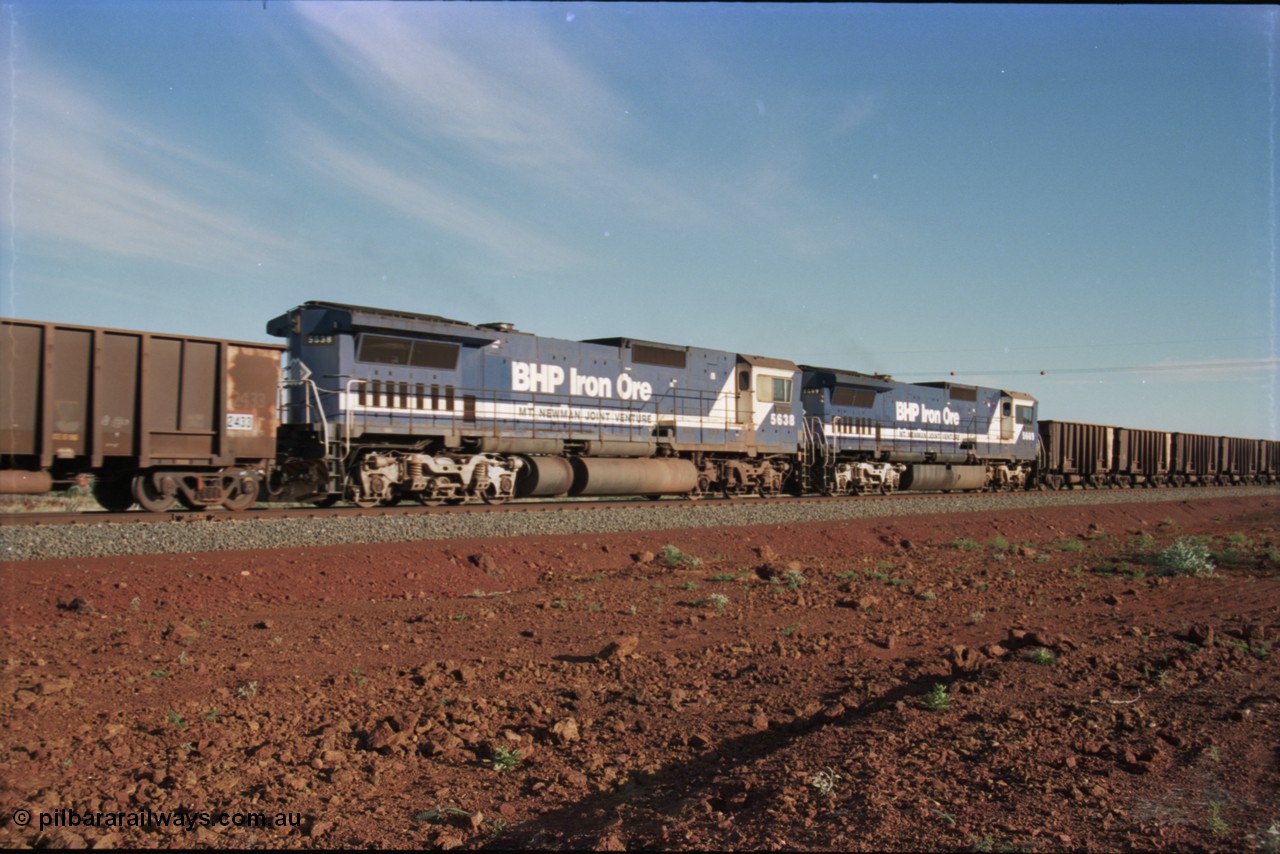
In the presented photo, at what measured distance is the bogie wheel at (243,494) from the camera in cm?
1544

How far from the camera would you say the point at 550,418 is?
2036 centimetres

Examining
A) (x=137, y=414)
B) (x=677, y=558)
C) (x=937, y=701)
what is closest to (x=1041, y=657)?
(x=937, y=701)

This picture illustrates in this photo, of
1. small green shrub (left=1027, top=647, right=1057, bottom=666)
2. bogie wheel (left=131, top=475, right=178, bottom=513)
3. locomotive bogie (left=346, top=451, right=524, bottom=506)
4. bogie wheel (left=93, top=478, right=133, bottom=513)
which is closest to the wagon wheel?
locomotive bogie (left=346, top=451, right=524, bottom=506)

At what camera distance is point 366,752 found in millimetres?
5758

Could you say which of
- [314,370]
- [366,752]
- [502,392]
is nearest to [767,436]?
[502,392]

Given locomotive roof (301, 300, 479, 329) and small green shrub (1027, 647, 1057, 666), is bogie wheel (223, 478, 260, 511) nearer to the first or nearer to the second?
locomotive roof (301, 300, 479, 329)

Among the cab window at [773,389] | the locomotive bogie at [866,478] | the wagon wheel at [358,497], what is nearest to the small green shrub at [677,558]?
the wagon wheel at [358,497]

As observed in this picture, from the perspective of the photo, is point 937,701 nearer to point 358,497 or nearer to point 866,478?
point 358,497

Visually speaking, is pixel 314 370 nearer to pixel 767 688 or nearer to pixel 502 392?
pixel 502 392

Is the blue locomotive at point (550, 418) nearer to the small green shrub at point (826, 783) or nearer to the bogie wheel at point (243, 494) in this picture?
the bogie wheel at point (243, 494)

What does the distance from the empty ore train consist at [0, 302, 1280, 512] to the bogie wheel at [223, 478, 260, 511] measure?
3 cm

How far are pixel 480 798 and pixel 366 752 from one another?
3.77 feet

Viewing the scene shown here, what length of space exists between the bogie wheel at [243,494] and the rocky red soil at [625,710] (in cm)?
377

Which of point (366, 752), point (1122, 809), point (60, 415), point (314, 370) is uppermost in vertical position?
point (314, 370)
